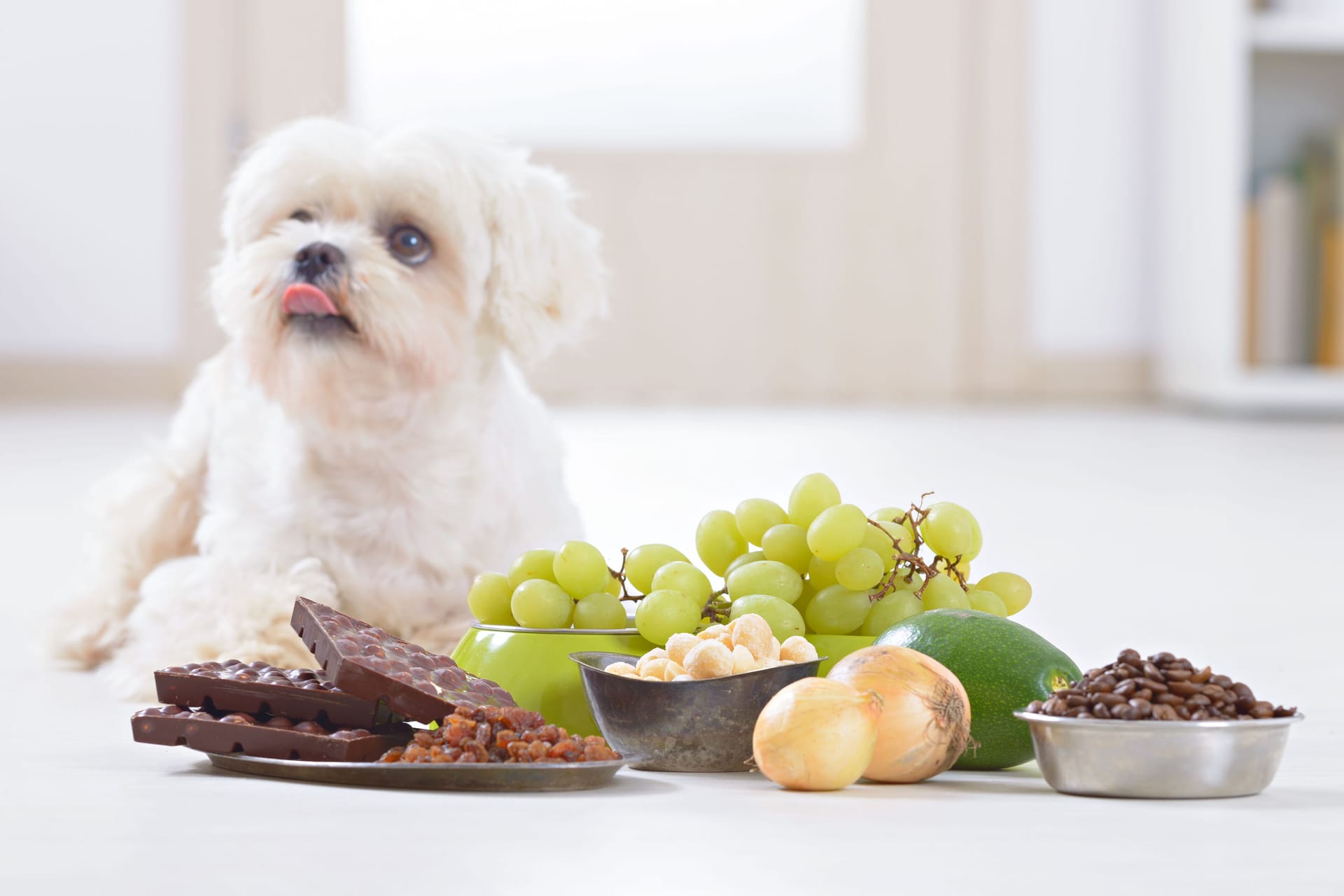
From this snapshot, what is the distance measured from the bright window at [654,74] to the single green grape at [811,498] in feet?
15.5

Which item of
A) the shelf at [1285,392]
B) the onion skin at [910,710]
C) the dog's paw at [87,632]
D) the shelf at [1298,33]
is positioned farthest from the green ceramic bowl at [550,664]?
the shelf at [1298,33]

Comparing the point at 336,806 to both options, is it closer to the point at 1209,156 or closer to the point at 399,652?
the point at 399,652

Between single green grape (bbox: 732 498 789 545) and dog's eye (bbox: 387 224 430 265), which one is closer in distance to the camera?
single green grape (bbox: 732 498 789 545)

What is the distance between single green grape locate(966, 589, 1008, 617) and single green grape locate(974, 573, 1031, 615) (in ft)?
0.07

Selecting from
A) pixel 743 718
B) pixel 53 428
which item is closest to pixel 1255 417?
pixel 53 428

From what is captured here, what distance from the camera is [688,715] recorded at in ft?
3.95

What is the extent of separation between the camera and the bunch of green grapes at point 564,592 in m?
1.37

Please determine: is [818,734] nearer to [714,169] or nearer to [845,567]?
[845,567]

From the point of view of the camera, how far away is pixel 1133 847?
3.18 feet

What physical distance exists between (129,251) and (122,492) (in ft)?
13.2

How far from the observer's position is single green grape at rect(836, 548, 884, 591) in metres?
1.35

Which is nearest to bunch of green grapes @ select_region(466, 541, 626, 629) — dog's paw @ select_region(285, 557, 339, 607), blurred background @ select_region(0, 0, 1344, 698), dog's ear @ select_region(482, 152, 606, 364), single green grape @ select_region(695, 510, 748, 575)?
single green grape @ select_region(695, 510, 748, 575)

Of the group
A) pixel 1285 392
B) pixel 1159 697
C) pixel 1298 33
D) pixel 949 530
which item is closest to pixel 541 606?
pixel 949 530

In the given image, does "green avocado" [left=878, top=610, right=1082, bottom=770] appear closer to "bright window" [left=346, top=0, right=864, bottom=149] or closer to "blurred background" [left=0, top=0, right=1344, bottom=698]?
"blurred background" [left=0, top=0, right=1344, bottom=698]
